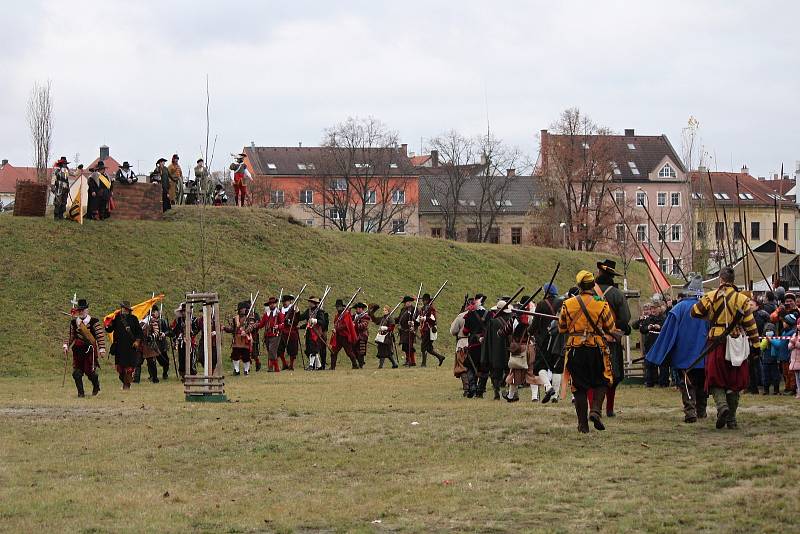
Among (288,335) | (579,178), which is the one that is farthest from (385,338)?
(579,178)

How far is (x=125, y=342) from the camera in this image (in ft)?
86.6

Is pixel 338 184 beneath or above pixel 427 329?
above

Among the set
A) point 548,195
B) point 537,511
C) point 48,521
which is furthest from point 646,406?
point 548,195

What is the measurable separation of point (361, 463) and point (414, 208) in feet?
266

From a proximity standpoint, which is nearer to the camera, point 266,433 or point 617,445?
point 617,445

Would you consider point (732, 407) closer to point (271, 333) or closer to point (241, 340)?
point (241, 340)

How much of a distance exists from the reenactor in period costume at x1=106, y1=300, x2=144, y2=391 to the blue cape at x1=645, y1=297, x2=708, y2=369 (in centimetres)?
1312

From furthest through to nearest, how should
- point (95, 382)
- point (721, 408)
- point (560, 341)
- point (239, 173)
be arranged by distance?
point (239, 173), point (95, 382), point (560, 341), point (721, 408)

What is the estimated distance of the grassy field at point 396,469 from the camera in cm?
1080

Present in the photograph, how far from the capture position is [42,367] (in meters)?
33.0

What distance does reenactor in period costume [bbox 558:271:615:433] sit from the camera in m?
14.6

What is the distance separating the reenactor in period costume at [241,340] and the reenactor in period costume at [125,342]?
4.36 meters

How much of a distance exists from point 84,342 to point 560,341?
909 centimetres

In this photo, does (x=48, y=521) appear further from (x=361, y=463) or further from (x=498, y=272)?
(x=498, y=272)
